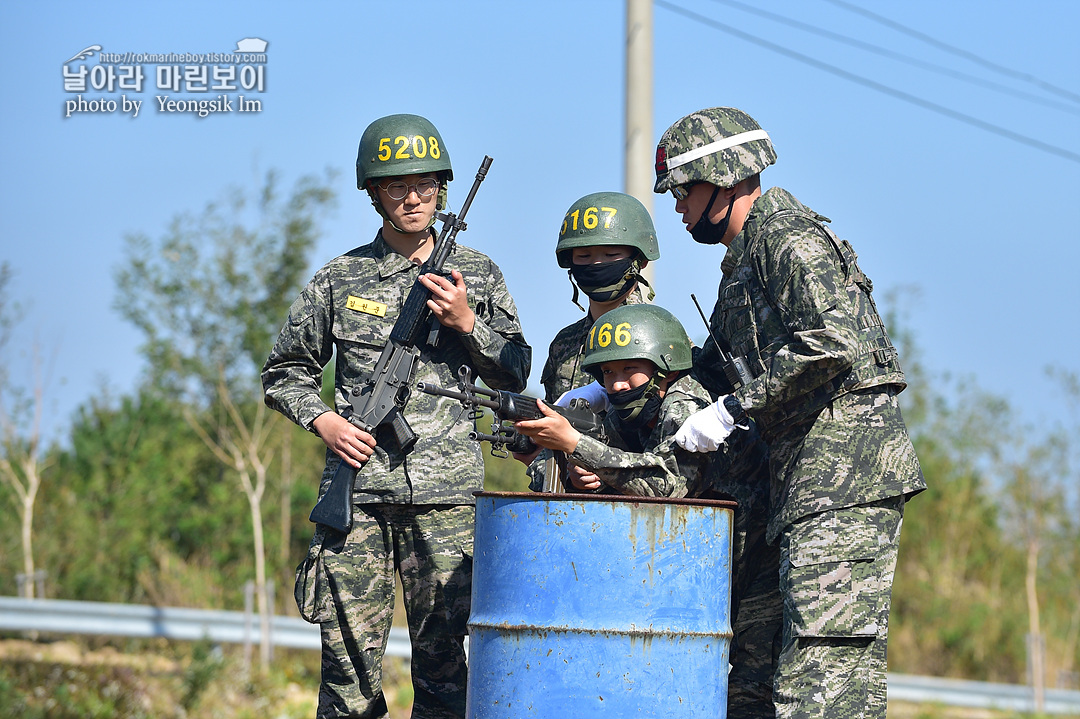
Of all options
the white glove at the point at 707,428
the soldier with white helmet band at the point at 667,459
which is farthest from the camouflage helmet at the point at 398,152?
the white glove at the point at 707,428

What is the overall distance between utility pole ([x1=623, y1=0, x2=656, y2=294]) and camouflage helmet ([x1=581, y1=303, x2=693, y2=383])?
2.74 metres

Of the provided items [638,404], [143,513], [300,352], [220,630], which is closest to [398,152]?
[300,352]

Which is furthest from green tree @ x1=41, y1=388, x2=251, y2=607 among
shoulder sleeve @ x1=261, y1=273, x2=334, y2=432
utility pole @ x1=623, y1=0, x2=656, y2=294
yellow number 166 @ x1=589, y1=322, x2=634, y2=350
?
yellow number 166 @ x1=589, y1=322, x2=634, y2=350

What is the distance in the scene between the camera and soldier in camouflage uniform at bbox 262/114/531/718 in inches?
175

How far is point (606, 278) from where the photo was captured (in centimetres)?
474

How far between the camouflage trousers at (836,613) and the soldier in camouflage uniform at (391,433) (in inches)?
48.9

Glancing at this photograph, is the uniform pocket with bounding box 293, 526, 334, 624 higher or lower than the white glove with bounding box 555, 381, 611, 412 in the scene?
lower

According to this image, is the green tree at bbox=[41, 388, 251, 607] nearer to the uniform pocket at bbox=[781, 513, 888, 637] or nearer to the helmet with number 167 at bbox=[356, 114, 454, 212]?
the helmet with number 167 at bbox=[356, 114, 454, 212]

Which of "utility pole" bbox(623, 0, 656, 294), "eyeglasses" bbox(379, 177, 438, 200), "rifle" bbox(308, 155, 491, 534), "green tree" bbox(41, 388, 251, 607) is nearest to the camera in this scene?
"rifle" bbox(308, 155, 491, 534)

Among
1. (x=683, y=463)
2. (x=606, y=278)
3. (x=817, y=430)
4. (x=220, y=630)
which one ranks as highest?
(x=606, y=278)

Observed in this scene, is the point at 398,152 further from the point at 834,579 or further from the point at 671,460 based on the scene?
the point at 834,579

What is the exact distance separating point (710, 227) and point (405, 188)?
3.86 ft

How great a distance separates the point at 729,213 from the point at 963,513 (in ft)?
44.8

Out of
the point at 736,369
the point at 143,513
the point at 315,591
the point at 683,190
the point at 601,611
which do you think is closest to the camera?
the point at 601,611
